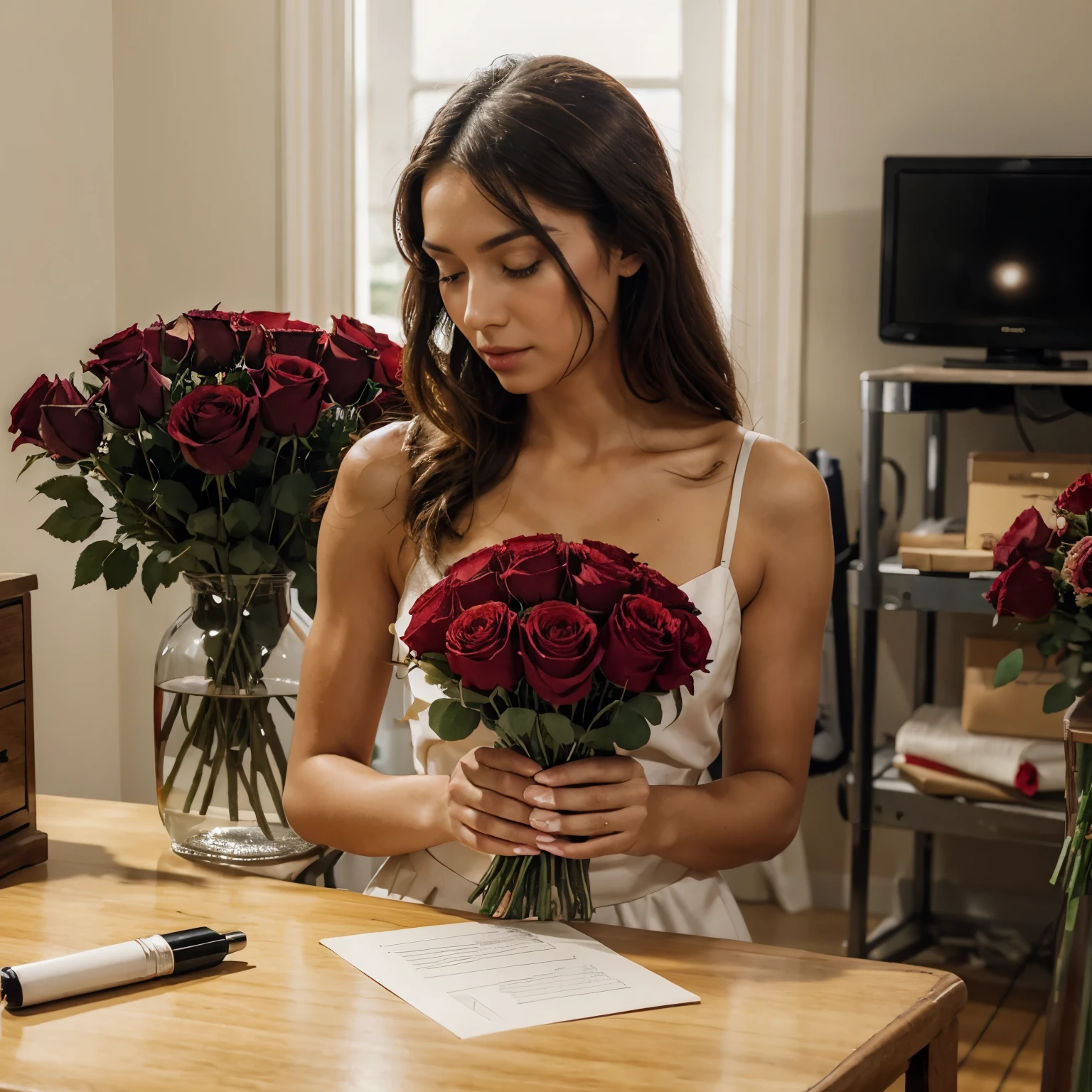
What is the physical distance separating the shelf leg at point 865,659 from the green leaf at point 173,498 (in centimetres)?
182

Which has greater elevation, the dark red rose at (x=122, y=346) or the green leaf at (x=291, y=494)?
the dark red rose at (x=122, y=346)

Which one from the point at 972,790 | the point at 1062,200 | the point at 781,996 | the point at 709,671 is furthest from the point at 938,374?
the point at 781,996

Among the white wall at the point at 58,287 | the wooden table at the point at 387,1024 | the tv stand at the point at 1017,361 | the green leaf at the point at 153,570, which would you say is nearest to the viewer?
the wooden table at the point at 387,1024

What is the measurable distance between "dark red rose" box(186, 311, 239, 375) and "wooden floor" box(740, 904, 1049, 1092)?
1708 millimetres

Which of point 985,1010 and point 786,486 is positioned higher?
point 786,486

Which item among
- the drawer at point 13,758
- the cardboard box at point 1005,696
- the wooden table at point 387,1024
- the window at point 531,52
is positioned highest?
the window at point 531,52

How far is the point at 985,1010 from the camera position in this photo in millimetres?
2947

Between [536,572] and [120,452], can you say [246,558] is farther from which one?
[536,572]

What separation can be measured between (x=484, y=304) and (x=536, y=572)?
385mm

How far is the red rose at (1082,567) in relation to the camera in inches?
55.8

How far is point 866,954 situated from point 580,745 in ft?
7.36

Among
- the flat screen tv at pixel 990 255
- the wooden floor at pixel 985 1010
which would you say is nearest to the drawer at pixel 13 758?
the wooden floor at pixel 985 1010

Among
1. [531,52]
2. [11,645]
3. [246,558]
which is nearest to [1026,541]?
[246,558]

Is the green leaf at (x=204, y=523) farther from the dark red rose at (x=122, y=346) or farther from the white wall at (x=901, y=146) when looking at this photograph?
the white wall at (x=901, y=146)
